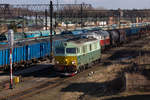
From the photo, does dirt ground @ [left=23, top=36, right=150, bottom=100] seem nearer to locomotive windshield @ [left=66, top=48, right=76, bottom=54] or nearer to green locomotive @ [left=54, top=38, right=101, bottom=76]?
green locomotive @ [left=54, top=38, right=101, bottom=76]

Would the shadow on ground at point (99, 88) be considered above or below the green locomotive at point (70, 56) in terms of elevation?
below

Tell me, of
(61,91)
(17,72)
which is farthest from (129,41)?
(61,91)

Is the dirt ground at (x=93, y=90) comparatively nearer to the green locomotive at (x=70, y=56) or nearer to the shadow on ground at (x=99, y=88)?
the shadow on ground at (x=99, y=88)

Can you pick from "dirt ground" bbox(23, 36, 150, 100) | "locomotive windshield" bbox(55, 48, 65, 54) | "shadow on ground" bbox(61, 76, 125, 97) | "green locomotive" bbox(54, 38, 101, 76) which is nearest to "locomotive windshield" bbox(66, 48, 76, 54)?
"green locomotive" bbox(54, 38, 101, 76)

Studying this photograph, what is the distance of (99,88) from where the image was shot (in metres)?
17.9

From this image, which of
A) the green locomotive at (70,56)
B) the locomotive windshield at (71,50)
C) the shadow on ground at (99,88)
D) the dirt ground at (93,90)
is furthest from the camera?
the locomotive windshield at (71,50)

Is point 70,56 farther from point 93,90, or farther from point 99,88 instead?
point 93,90

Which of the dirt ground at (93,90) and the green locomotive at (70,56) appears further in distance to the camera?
the green locomotive at (70,56)

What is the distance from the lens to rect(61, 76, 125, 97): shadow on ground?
52.4 ft

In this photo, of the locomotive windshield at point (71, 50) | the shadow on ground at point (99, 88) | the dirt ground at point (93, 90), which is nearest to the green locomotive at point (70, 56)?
the locomotive windshield at point (71, 50)

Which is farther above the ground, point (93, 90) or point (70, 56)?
point (70, 56)

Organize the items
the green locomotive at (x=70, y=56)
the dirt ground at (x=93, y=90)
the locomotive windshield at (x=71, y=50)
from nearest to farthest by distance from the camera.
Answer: the dirt ground at (x=93, y=90) → the green locomotive at (x=70, y=56) → the locomotive windshield at (x=71, y=50)

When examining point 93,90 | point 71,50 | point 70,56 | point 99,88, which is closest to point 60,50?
point 71,50

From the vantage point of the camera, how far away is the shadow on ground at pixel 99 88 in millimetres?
15966
